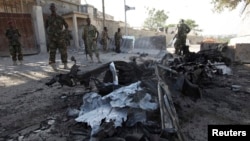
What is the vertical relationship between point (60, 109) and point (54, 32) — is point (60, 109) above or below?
below

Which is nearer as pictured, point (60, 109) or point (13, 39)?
point (60, 109)

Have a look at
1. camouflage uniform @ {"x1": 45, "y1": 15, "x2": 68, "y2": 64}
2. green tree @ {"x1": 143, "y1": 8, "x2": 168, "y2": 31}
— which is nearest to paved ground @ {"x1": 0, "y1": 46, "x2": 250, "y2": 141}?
camouflage uniform @ {"x1": 45, "y1": 15, "x2": 68, "y2": 64}

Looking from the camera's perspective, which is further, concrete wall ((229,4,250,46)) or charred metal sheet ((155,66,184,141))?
concrete wall ((229,4,250,46))

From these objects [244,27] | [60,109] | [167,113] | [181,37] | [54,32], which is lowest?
[60,109]

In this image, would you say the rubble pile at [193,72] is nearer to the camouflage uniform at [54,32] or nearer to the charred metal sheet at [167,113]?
the charred metal sheet at [167,113]

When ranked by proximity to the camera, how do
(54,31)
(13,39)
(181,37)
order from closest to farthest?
(54,31), (13,39), (181,37)

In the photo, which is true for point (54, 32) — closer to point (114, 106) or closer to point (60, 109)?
point (60, 109)

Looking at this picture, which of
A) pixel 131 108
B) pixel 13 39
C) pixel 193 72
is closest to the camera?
pixel 131 108

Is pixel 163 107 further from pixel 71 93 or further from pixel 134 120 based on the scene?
pixel 71 93

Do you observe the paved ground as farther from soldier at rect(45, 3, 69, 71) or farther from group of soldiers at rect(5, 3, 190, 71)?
group of soldiers at rect(5, 3, 190, 71)

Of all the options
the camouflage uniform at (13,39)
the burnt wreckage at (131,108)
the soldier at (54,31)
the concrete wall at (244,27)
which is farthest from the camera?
the concrete wall at (244,27)

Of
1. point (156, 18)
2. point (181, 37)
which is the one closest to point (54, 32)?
point (181, 37)

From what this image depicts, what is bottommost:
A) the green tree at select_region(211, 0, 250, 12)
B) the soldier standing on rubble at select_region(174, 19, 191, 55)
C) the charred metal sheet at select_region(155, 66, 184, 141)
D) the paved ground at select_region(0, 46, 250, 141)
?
the paved ground at select_region(0, 46, 250, 141)

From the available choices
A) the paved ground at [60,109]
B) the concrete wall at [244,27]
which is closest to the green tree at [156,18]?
the concrete wall at [244,27]
